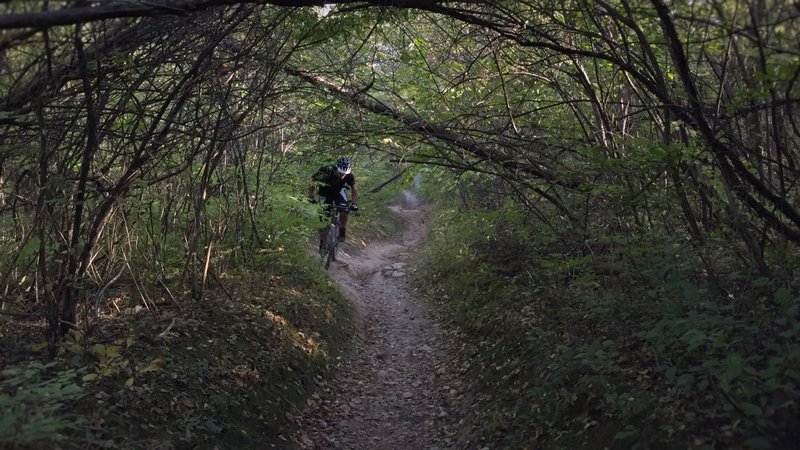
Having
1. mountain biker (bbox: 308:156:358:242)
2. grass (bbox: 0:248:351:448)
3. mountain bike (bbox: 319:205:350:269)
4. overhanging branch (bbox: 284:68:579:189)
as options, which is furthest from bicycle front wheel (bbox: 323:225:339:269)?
overhanging branch (bbox: 284:68:579:189)

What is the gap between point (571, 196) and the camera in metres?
7.71

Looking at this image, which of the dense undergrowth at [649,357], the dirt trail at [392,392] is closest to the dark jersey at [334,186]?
the dirt trail at [392,392]

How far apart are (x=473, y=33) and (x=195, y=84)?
3.11 metres

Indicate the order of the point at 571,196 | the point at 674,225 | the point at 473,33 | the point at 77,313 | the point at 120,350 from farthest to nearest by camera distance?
the point at 571,196
the point at 473,33
the point at 674,225
the point at 77,313
the point at 120,350

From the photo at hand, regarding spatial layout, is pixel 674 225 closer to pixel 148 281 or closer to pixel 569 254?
pixel 569 254

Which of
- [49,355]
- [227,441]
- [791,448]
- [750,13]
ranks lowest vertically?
[227,441]

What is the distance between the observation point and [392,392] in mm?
7273

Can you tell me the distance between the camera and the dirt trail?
594cm

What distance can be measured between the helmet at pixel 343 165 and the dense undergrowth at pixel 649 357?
419cm

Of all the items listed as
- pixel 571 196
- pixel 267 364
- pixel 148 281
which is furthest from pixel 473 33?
pixel 148 281

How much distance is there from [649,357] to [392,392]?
3678mm

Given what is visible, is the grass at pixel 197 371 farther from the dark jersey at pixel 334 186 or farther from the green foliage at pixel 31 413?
the dark jersey at pixel 334 186

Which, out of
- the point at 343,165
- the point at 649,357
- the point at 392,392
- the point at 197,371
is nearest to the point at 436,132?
the point at 392,392

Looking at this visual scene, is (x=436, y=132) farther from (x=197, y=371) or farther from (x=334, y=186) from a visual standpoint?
(x=334, y=186)
